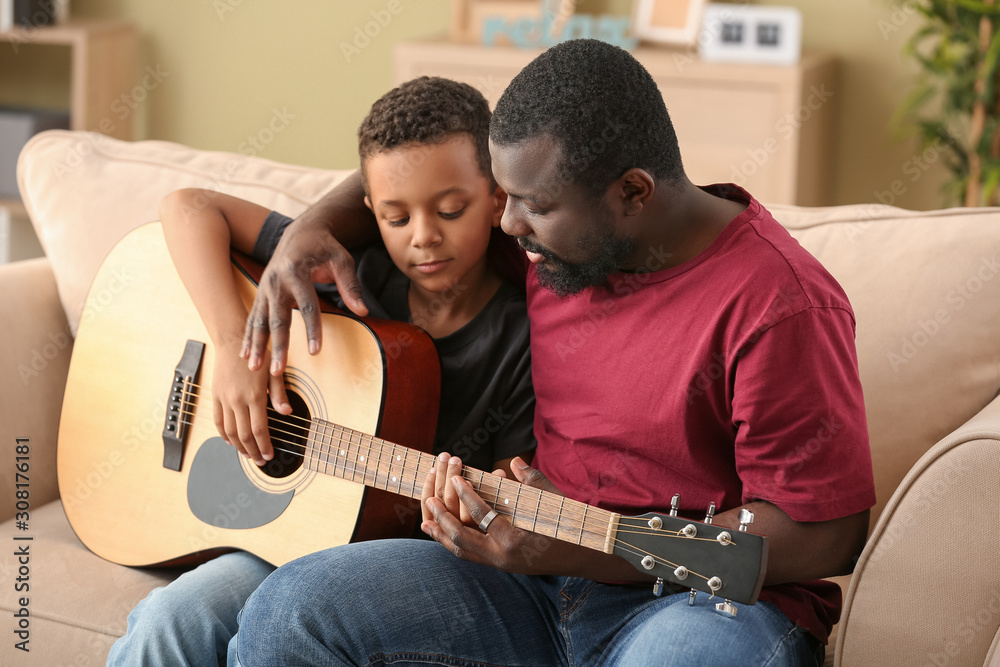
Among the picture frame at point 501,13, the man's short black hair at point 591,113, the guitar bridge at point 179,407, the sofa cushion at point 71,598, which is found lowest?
the sofa cushion at point 71,598

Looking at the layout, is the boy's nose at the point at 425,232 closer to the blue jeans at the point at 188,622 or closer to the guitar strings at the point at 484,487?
the guitar strings at the point at 484,487

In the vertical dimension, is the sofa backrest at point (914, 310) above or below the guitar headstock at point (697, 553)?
above

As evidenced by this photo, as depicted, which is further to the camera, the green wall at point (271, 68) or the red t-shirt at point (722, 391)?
the green wall at point (271, 68)

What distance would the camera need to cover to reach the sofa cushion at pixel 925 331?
129cm

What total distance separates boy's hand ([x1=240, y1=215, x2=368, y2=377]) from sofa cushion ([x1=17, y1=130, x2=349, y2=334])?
32cm

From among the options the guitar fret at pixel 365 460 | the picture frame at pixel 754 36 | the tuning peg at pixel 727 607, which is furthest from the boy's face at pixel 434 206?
the picture frame at pixel 754 36

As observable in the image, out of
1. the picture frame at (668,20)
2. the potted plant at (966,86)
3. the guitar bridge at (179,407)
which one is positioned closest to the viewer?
the guitar bridge at (179,407)

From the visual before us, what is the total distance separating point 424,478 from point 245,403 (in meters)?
0.28

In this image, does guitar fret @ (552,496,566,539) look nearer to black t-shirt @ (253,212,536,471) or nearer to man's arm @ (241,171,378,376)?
black t-shirt @ (253,212,536,471)

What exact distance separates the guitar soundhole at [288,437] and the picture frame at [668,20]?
1748 millimetres

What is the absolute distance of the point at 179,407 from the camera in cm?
134

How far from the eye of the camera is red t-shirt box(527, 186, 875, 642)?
0.96 metres

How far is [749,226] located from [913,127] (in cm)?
192

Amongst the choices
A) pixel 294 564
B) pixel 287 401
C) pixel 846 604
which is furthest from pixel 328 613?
pixel 846 604
